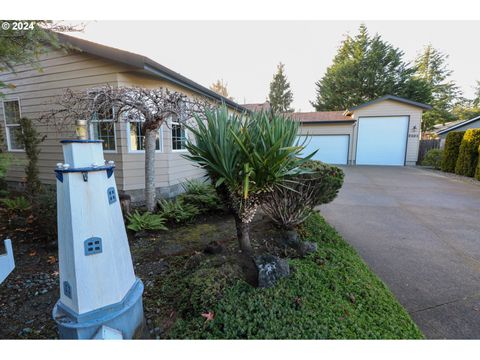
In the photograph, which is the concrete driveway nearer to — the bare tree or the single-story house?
the bare tree

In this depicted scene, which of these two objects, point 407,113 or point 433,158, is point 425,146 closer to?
point 433,158

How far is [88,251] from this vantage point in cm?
169

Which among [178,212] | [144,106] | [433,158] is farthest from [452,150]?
[144,106]

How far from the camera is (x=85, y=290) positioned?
1.68 meters

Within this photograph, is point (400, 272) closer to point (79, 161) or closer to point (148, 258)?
point (148, 258)

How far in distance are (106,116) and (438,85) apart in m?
36.0

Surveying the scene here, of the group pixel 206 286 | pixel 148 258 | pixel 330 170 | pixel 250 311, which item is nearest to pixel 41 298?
pixel 148 258

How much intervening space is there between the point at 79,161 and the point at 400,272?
3.85m

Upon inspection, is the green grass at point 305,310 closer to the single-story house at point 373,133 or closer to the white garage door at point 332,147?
the single-story house at point 373,133

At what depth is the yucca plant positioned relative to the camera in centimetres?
244

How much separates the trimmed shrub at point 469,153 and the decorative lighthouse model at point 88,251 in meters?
14.7

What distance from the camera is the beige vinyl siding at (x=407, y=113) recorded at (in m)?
15.1

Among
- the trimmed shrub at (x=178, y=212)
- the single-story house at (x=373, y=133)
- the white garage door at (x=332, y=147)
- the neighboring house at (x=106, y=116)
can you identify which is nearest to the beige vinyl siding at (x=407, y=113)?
the single-story house at (x=373, y=133)

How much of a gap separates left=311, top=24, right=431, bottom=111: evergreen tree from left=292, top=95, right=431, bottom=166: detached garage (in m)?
8.81
